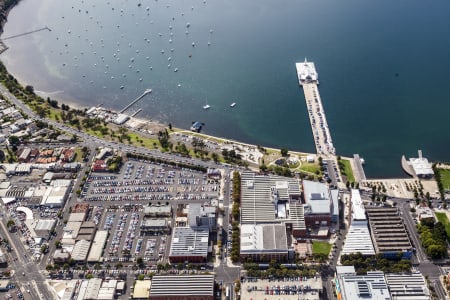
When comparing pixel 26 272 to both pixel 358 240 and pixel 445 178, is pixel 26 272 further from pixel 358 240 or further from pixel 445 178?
pixel 445 178

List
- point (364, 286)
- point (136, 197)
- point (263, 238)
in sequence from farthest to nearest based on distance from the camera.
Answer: point (136, 197), point (263, 238), point (364, 286)

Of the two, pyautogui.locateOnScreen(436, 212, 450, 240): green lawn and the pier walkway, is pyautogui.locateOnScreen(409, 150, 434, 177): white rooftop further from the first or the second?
pyautogui.locateOnScreen(436, 212, 450, 240): green lawn

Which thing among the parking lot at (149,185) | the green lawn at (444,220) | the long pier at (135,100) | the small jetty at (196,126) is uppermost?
the long pier at (135,100)

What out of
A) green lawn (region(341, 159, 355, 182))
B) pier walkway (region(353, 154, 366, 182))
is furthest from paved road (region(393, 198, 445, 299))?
green lawn (region(341, 159, 355, 182))

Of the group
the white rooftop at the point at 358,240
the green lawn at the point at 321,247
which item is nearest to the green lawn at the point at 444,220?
the white rooftop at the point at 358,240

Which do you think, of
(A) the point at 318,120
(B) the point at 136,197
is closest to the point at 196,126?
(B) the point at 136,197

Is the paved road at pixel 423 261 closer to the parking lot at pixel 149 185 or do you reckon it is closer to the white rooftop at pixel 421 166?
the white rooftop at pixel 421 166
